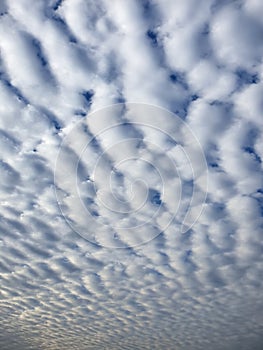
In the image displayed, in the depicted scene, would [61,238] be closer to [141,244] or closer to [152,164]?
[141,244]

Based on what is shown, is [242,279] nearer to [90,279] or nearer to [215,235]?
[215,235]

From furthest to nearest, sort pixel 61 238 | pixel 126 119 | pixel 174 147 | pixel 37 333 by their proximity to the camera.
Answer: pixel 37 333
pixel 61 238
pixel 174 147
pixel 126 119

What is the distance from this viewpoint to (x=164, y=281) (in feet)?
59.6

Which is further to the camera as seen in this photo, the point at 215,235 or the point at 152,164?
the point at 215,235

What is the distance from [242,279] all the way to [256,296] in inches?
113

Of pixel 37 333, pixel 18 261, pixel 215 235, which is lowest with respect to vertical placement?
pixel 37 333

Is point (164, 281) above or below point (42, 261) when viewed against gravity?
above

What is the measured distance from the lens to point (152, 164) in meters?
10.6

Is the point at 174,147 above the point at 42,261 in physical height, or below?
above

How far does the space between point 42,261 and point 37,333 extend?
50.5ft

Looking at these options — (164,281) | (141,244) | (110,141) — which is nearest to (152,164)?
(110,141)

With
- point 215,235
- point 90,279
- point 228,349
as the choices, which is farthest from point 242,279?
point 228,349

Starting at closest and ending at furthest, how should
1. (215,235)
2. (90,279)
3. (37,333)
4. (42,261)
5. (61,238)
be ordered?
1. (215,235)
2. (61,238)
3. (42,261)
4. (90,279)
5. (37,333)

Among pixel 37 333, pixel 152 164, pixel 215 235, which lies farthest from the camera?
pixel 37 333
